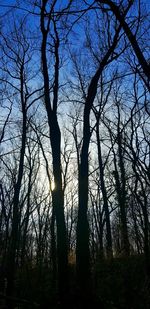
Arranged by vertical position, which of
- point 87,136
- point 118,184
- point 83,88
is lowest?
point 87,136

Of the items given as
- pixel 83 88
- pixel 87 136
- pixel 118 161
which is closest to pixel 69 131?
pixel 118 161

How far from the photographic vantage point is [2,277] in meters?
15.0

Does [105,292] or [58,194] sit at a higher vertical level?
[58,194]

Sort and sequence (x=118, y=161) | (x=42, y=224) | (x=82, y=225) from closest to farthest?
(x=82, y=225), (x=118, y=161), (x=42, y=224)

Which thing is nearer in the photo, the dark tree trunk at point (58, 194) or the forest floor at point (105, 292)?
the forest floor at point (105, 292)

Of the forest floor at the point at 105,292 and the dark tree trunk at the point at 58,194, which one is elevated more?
the dark tree trunk at the point at 58,194

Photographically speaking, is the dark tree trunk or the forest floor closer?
the forest floor

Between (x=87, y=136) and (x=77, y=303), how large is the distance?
461 centimetres

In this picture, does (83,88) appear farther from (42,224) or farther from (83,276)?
(42,224)

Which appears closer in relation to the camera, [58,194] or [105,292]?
[58,194]

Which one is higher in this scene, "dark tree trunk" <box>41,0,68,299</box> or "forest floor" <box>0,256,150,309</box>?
"dark tree trunk" <box>41,0,68,299</box>

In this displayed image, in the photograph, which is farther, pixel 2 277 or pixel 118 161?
pixel 118 161

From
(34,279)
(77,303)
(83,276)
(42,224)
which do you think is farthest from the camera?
(42,224)

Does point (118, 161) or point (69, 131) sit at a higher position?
point (69, 131)
